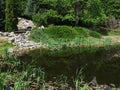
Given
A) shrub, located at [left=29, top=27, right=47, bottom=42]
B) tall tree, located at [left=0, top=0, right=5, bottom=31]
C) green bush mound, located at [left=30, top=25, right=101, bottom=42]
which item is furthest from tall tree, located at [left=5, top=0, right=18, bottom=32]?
shrub, located at [left=29, top=27, right=47, bottom=42]

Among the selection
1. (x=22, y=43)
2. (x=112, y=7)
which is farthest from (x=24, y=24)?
(x=22, y=43)

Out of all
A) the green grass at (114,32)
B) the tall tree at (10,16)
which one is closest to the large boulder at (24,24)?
the tall tree at (10,16)

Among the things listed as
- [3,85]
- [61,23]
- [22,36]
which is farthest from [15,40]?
[3,85]

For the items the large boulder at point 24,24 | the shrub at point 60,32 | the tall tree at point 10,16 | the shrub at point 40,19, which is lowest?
the large boulder at point 24,24

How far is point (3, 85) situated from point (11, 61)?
6.57 m

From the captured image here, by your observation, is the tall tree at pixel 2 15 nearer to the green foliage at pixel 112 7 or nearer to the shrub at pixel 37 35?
the shrub at pixel 37 35

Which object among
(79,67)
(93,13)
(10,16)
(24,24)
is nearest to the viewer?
(79,67)

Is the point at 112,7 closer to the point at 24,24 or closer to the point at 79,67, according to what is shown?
the point at 24,24

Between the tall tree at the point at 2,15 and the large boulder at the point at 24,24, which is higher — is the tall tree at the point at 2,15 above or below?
above

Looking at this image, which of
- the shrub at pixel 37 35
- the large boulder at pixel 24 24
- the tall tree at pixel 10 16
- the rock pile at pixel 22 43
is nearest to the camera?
the rock pile at pixel 22 43

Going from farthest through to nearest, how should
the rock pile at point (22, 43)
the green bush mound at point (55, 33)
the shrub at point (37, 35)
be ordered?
the green bush mound at point (55, 33) < the shrub at point (37, 35) < the rock pile at point (22, 43)

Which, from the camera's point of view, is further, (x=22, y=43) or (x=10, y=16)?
(x=10, y=16)

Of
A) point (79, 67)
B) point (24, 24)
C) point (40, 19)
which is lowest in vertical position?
point (24, 24)

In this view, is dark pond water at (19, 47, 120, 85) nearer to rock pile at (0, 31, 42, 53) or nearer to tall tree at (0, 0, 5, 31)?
rock pile at (0, 31, 42, 53)
